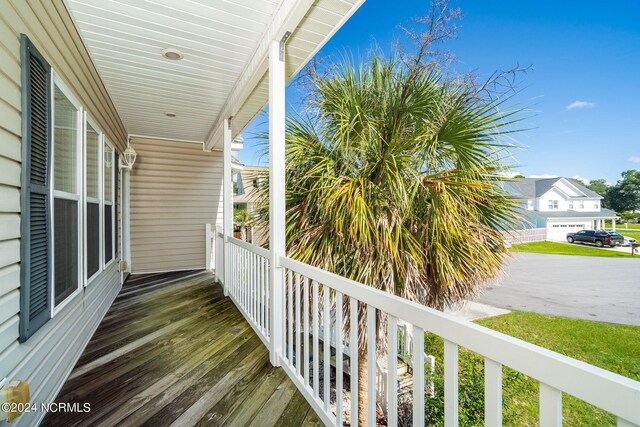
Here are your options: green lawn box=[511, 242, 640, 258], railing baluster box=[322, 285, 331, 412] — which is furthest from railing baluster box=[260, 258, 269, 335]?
green lawn box=[511, 242, 640, 258]


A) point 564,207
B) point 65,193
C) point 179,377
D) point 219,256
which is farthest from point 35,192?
point 564,207

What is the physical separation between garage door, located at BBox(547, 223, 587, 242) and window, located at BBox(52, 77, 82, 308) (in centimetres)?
474

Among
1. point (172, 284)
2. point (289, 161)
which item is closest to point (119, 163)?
point (172, 284)

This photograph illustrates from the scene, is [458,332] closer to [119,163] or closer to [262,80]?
[262,80]

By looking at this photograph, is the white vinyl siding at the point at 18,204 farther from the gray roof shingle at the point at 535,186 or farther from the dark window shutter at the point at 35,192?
the gray roof shingle at the point at 535,186

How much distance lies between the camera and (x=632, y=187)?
286cm

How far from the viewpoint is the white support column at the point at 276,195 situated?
2.31m

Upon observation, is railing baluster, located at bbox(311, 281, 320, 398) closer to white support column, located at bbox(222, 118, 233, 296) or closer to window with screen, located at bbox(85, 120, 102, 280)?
window with screen, located at bbox(85, 120, 102, 280)

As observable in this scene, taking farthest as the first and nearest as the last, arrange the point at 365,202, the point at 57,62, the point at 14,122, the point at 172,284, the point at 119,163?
1. the point at 172,284
2. the point at 119,163
3. the point at 365,202
4. the point at 57,62
5. the point at 14,122

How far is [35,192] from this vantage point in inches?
63.6

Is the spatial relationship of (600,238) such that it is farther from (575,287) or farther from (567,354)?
(567,354)

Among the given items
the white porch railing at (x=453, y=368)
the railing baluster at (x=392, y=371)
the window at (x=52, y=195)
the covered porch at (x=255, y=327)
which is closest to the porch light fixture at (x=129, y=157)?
the covered porch at (x=255, y=327)

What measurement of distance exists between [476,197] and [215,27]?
103 inches

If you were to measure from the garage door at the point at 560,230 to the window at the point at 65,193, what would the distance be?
474cm
